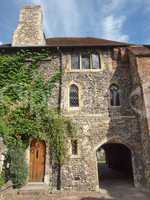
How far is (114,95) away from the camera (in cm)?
1255

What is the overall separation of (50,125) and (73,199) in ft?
13.3

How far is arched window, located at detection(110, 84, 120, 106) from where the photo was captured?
488 inches

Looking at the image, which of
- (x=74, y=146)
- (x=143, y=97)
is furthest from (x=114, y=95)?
(x=74, y=146)

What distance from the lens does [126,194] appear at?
960 centimetres

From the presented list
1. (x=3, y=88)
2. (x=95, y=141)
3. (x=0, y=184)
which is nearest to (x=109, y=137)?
(x=95, y=141)

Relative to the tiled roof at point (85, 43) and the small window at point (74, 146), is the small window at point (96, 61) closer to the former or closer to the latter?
the tiled roof at point (85, 43)

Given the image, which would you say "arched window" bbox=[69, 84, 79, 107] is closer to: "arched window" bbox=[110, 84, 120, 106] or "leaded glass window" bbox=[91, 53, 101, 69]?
"leaded glass window" bbox=[91, 53, 101, 69]

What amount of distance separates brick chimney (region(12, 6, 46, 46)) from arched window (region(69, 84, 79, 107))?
4.03 m

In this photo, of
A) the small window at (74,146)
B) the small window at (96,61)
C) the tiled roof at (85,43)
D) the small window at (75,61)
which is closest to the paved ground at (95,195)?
the small window at (74,146)

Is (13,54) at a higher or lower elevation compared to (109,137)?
higher

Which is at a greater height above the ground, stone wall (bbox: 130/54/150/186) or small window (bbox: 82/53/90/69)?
small window (bbox: 82/53/90/69)

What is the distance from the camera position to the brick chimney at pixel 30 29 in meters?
14.0

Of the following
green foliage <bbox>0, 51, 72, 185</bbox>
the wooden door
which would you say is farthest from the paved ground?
the wooden door

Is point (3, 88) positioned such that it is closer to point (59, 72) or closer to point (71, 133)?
point (59, 72)
